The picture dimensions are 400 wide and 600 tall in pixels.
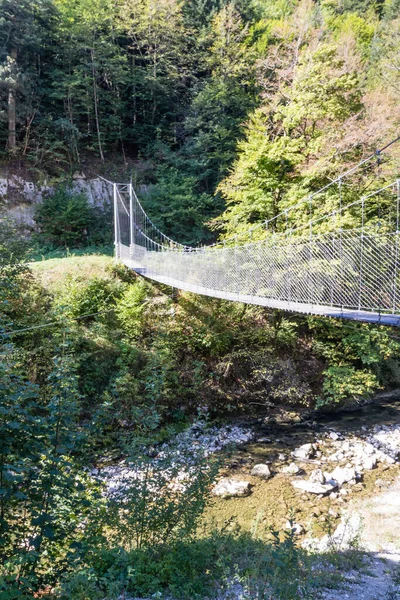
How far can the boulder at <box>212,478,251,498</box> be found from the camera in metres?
3.89

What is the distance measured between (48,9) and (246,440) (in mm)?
11493

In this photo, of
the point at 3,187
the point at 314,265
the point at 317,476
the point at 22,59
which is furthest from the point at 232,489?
the point at 22,59

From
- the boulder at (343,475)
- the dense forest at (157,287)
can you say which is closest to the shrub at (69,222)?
the dense forest at (157,287)

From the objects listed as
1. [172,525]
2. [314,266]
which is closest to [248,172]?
[314,266]

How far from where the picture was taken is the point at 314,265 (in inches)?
157

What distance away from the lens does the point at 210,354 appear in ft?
20.8

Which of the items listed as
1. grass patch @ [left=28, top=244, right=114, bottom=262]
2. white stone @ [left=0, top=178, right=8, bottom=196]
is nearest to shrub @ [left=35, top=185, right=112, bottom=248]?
grass patch @ [left=28, top=244, right=114, bottom=262]

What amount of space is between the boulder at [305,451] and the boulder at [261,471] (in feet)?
1.93

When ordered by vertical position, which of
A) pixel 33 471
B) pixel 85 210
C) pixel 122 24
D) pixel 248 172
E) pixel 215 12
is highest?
pixel 215 12

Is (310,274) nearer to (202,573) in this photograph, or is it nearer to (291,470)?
(291,470)

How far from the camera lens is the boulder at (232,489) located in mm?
3895

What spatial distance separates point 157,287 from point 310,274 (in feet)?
12.2

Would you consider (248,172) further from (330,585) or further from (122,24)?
(122,24)

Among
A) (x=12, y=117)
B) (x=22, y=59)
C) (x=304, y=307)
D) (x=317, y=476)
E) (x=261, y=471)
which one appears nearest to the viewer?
(x=304, y=307)
